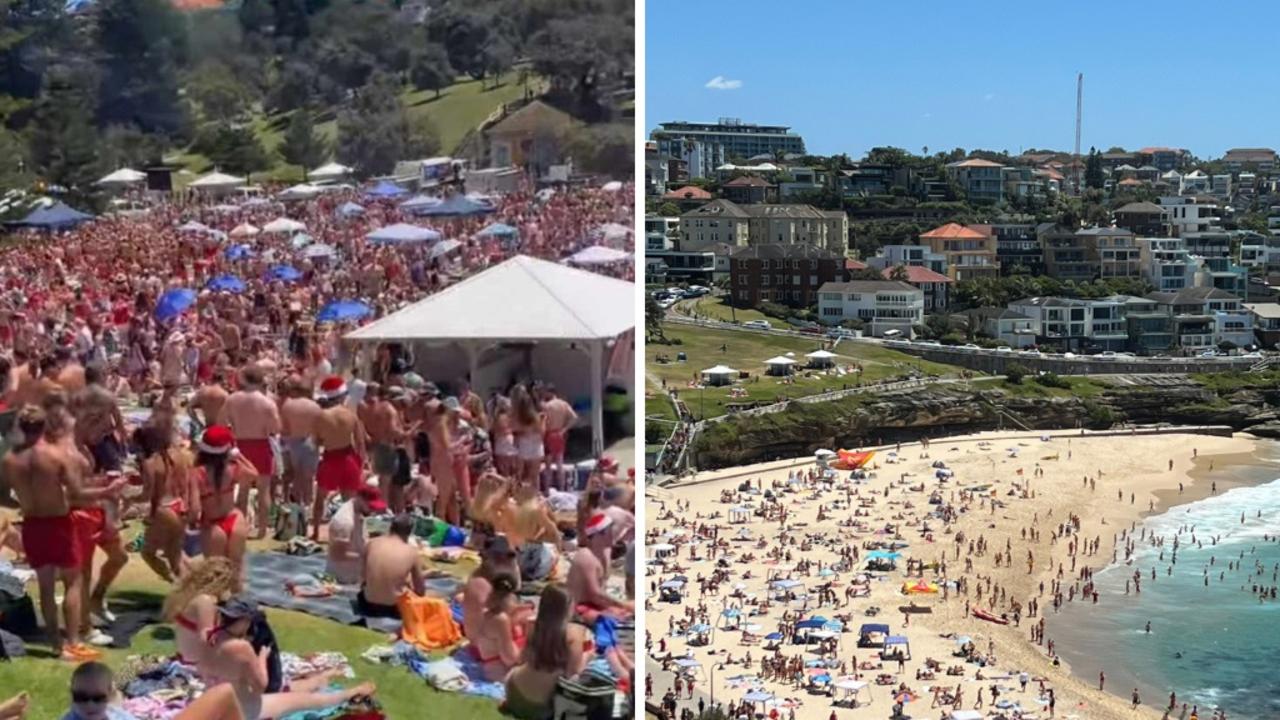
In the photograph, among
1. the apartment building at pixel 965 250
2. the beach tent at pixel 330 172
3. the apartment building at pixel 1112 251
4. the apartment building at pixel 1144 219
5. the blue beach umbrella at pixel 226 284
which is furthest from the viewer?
the apartment building at pixel 1144 219

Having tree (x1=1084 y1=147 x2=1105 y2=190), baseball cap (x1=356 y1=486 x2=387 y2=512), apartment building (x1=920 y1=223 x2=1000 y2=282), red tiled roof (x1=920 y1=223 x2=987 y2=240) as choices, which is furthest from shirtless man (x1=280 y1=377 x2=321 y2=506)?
tree (x1=1084 y1=147 x2=1105 y2=190)

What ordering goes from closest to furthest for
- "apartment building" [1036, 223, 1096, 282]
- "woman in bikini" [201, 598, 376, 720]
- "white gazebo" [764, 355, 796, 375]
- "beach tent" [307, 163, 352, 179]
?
"woman in bikini" [201, 598, 376, 720]
"beach tent" [307, 163, 352, 179]
"white gazebo" [764, 355, 796, 375]
"apartment building" [1036, 223, 1096, 282]

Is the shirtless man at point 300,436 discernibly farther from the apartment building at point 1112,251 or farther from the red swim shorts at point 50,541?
the apartment building at point 1112,251

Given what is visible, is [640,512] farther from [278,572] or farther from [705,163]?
[705,163]

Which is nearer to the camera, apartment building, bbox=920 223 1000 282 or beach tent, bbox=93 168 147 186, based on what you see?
beach tent, bbox=93 168 147 186

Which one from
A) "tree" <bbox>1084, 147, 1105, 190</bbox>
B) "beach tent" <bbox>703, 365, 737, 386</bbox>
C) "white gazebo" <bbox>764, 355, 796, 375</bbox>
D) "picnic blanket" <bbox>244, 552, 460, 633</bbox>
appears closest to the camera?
"picnic blanket" <bbox>244, 552, 460, 633</bbox>

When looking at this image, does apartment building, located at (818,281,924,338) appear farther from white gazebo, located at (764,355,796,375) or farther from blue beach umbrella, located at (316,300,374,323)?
blue beach umbrella, located at (316,300,374,323)

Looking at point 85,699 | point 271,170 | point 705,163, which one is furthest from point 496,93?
point 705,163

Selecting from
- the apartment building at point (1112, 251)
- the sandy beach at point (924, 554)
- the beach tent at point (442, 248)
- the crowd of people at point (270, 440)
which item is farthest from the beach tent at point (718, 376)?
the beach tent at point (442, 248)
